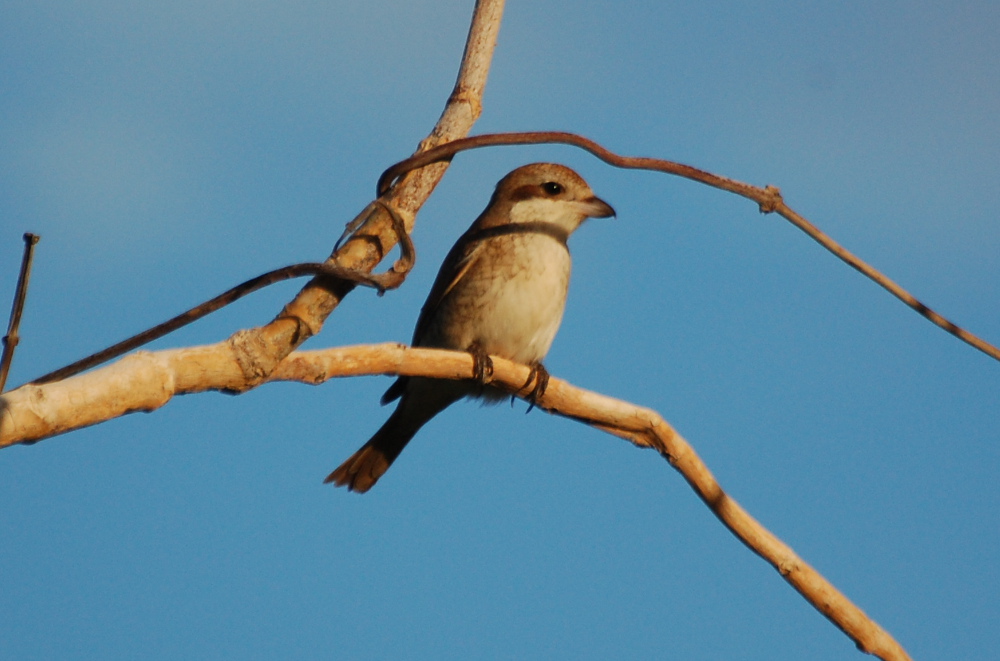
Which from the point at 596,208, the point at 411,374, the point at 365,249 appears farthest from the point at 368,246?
the point at 596,208

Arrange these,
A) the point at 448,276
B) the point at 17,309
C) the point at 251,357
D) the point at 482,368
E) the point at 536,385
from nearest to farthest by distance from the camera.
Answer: the point at 17,309
the point at 251,357
the point at 482,368
the point at 536,385
the point at 448,276

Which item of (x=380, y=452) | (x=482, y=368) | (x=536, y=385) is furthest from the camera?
(x=380, y=452)

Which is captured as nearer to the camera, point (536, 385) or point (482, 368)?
point (482, 368)

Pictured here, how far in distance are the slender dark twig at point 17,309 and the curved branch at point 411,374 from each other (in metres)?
0.18

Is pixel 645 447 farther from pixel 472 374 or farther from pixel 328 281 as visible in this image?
pixel 328 281

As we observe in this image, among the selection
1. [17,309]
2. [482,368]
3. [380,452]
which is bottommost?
[17,309]

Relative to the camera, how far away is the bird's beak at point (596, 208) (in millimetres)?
5785

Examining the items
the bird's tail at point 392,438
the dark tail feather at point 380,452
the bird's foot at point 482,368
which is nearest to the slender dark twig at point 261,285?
Result: the bird's foot at point 482,368

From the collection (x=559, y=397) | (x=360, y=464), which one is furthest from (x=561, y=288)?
(x=559, y=397)

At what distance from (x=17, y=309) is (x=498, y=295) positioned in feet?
11.2

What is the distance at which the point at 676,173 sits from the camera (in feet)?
9.73

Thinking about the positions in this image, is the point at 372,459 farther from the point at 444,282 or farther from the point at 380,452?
the point at 444,282

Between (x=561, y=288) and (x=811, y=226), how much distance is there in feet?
8.45

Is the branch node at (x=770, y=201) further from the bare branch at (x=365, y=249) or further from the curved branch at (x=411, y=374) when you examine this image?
the bare branch at (x=365, y=249)
